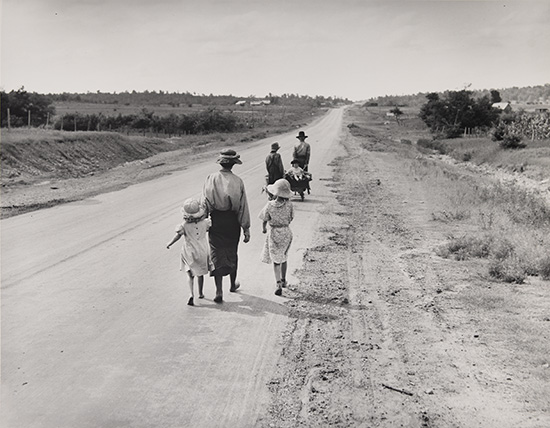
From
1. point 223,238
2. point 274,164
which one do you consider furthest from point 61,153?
point 223,238

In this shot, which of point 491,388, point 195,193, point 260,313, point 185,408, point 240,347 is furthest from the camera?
point 195,193

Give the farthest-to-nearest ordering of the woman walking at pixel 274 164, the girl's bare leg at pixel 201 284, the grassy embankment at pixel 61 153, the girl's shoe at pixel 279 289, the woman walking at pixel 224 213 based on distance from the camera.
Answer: the grassy embankment at pixel 61 153
the woman walking at pixel 274 164
the girl's shoe at pixel 279 289
the girl's bare leg at pixel 201 284
the woman walking at pixel 224 213

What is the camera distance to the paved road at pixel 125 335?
449cm

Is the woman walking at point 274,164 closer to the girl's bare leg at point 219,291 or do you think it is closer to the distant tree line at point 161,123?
Answer: the girl's bare leg at point 219,291

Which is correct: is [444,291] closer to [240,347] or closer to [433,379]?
[433,379]

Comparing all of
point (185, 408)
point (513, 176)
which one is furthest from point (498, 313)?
point (513, 176)

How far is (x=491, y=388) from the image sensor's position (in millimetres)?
4887

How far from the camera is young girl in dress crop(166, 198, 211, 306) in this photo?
6.90 meters

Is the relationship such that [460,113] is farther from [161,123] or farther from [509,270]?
[509,270]

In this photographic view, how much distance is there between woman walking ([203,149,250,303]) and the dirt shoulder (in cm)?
109

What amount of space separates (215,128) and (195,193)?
119 feet

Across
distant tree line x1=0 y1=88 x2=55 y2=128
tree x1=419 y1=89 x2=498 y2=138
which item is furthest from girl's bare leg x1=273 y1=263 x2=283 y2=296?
tree x1=419 y1=89 x2=498 y2=138


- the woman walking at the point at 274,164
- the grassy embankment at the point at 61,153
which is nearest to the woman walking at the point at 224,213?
the woman walking at the point at 274,164

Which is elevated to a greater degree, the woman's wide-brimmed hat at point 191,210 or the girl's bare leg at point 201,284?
the woman's wide-brimmed hat at point 191,210
